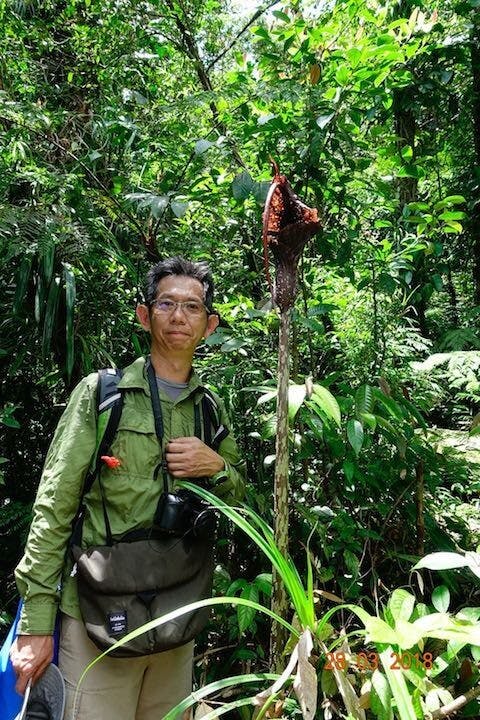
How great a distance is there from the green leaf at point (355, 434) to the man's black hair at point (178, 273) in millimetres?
690

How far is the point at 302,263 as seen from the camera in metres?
2.35

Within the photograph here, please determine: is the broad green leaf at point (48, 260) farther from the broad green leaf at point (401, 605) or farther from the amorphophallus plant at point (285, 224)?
the broad green leaf at point (401, 605)

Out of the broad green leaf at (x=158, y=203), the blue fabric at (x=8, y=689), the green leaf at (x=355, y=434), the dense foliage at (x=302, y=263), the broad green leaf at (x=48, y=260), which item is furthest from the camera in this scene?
the broad green leaf at (x=48, y=260)

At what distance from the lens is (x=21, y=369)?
11.6 ft

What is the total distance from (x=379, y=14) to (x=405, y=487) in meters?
2.01

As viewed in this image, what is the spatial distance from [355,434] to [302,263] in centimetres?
86

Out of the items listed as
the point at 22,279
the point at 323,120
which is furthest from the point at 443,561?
the point at 22,279

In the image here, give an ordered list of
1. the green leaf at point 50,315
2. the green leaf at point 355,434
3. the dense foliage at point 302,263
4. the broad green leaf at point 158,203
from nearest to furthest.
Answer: the green leaf at point 355,434, the dense foliage at point 302,263, the broad green leaf at point 158,203, the green leaf at point 50,315

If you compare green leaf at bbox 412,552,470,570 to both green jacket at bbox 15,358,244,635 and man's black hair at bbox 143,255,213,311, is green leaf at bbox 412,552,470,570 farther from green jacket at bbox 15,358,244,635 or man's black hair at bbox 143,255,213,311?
man's black hair at bbox 143,255,213,311

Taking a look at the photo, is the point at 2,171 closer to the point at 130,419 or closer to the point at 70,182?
the point at 70,182

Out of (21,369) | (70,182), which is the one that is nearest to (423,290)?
(70,182)

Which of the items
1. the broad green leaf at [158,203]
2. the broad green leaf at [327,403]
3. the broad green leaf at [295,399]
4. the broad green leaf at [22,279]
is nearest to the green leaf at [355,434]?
the broad green leaf at [327,403]

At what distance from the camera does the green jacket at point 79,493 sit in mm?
1654

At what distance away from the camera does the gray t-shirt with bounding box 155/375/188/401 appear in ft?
6.21
